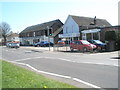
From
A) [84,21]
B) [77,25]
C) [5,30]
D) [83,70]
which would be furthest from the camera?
[5,30]

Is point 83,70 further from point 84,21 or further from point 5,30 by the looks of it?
point 5,30

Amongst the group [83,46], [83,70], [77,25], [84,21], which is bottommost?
[83,70]

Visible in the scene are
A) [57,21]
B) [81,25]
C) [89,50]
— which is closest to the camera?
[89,50]

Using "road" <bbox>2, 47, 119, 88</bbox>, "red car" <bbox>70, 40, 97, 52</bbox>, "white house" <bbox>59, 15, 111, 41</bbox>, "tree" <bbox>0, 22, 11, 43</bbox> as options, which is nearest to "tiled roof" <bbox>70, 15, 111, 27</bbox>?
"white house" <bbox>59, 15, 111, 41</bbox>

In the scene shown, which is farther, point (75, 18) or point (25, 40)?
point (25, 40)

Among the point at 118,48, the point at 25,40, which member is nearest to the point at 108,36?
the point at 118,48

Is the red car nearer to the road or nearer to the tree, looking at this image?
the road

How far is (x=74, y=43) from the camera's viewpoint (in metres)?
27.4

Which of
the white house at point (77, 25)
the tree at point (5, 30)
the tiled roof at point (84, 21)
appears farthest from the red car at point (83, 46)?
the tree at point (5, 30)

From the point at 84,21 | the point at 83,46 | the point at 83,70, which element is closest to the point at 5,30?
the point at 84,21

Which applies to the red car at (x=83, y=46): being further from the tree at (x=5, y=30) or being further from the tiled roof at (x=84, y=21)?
the tree at (x=5, y=30)

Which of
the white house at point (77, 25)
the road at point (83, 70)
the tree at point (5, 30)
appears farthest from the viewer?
the tree at point (5, 30)

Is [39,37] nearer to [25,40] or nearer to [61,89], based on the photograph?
[25,40]

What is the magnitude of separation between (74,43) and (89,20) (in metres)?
25.6
